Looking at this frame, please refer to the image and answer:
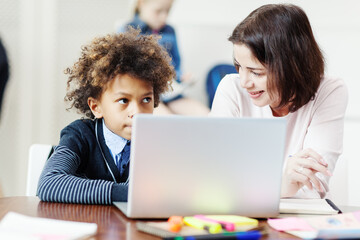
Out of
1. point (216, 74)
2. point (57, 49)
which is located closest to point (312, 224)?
point (216, 74)

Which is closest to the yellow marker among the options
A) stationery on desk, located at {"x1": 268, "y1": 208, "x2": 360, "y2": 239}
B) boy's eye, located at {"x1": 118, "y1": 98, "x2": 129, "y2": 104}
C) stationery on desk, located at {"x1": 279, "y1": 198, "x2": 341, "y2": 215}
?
stationery on desk, located at {"x1": 268, "y1": 208, "x2": 360, "y2": 239}

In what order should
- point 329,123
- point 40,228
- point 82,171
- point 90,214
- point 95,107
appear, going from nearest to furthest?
point 40,228 → point 90,214 → point 82,171 → point 95,107 → point 329,123

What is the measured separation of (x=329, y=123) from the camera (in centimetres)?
157

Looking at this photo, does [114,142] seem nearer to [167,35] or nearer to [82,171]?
[82,171]

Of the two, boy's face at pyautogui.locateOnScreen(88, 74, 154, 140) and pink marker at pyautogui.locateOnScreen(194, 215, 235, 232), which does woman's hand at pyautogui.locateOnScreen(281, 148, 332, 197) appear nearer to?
pink marker at pyautogui.locateOnScreen(194, 215, 235, 232)

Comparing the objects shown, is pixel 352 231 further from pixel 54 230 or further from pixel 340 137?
pixel 340 137

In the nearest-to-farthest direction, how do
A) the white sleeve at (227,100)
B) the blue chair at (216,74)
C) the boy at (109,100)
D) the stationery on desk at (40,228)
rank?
1. the stationery on desk at (40,228)
2. the boy at (109,100)
3. the white sleeve at (227,100)
4. the blue chair at (216,74)

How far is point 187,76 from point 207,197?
249 cm

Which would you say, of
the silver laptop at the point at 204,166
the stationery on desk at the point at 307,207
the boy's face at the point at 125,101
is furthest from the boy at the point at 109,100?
the stationery on desk at the point at 307,207

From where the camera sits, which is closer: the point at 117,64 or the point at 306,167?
the point at 306,167

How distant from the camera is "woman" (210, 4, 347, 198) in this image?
149cm

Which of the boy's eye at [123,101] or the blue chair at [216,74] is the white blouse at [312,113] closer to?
the boy's eye at [123,101]

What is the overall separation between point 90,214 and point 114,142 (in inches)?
14.7

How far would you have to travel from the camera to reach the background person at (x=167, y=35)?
11.0 feet
